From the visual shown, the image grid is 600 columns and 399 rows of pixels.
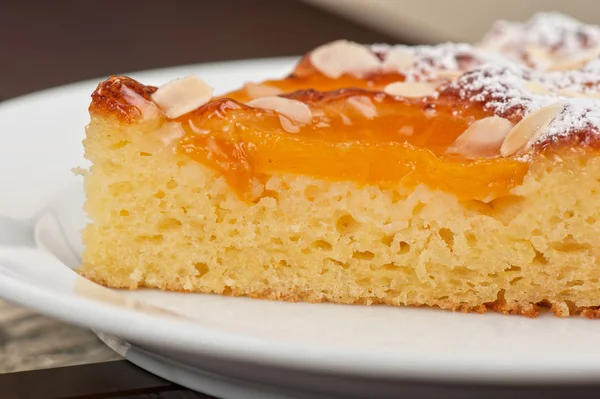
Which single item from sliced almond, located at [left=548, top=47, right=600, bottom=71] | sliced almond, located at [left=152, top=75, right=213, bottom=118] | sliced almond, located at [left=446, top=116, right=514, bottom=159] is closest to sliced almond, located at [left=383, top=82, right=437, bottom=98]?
sliced almond, located at [left=446, top=116, right=514, bottom=159]

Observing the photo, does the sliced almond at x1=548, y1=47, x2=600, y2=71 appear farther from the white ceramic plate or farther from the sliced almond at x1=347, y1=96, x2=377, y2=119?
the white ceramic plate

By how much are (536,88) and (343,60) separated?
30.5 inches

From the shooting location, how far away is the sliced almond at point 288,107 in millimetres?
2146

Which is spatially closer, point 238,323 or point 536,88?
point 238,323

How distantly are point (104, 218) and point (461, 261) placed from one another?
0.94 m

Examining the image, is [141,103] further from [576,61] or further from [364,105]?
[576,61]

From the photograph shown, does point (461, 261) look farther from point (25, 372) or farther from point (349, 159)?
point (25, 372)

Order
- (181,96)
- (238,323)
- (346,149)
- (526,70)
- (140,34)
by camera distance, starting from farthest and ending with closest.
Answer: (140,34) → (526,70) → (181,96) → (346,149) → (238,323)

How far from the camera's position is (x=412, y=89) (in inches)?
94.3

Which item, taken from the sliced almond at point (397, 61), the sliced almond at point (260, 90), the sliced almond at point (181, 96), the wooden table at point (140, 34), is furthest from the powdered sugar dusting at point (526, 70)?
the wooden table at point (140, 34)

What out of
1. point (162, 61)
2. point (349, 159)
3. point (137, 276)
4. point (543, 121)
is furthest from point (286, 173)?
point (162, 61)

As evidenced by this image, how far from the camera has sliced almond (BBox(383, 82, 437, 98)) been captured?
236 cm

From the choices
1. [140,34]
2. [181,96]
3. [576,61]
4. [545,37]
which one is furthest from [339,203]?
[140,34]

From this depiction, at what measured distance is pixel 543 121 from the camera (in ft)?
6.73
